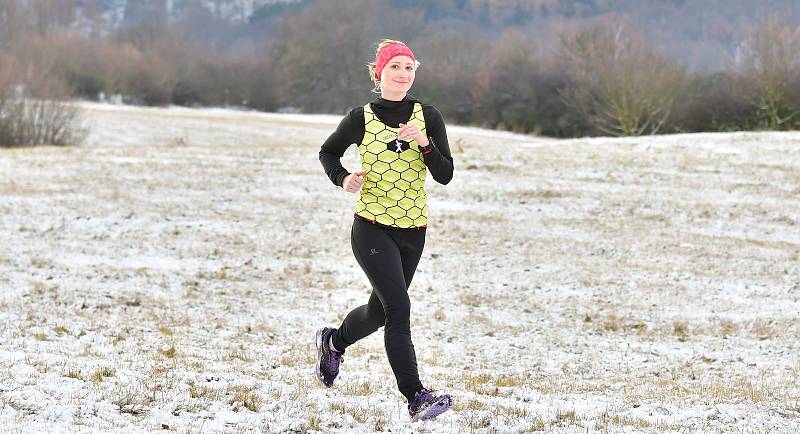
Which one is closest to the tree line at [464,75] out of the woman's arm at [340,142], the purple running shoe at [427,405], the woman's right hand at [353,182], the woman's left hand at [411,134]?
the woman's arm at [340,142]

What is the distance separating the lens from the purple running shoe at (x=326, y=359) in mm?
6641

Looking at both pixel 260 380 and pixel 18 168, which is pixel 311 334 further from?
pixel 18 168

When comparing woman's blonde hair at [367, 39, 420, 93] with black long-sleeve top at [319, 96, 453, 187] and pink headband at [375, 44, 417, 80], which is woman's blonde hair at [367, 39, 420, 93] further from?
black long-sleeve top at [319, 96, 453, 187]

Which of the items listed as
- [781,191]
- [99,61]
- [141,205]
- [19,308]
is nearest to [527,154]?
[781,191]

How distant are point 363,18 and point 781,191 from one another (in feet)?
281

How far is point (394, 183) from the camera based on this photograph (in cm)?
580

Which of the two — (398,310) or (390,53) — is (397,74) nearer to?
(390,53)

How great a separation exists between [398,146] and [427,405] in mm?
1817

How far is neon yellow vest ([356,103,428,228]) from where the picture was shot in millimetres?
5754

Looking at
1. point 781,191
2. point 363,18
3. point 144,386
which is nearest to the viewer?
point 144,386

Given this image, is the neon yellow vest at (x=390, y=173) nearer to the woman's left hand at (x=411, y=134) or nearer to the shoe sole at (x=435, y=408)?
the woman's left hand at (x=411, y=134)

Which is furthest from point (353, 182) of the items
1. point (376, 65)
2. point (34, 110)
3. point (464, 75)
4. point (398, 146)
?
point (464, 75)

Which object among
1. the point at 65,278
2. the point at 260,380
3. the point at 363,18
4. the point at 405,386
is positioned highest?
the point at 363,18

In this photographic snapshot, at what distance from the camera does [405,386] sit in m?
5.73
